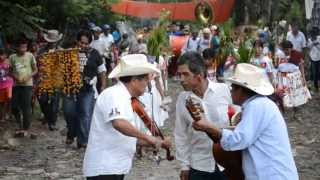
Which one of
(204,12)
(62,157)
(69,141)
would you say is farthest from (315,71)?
(204,12)

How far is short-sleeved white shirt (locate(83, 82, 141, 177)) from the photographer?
5008 mm

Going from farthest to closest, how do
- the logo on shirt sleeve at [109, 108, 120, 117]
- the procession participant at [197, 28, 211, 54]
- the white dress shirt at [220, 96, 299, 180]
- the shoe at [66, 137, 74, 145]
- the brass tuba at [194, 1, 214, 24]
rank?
the brass tuba at [194, 1, 214, 24], the procession participant at [197, 28, 211, 54], the shoe at [66, 137, 74, 145], the logo on shirt sleeve at [109, 108, 120, 117], the white dress shirt at [220, 96, 299, 180]

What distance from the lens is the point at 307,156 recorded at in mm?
10602

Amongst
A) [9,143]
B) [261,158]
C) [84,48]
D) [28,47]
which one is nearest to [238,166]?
[261,158]

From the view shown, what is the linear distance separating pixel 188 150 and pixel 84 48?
5.31 m

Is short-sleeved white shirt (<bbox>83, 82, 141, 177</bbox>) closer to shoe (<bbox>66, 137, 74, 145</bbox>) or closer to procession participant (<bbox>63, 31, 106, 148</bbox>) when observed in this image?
procession participant (<bbox>63, 31, 106, 148</bbox>)

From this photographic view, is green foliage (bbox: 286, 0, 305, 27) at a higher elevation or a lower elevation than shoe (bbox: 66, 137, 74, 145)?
higher

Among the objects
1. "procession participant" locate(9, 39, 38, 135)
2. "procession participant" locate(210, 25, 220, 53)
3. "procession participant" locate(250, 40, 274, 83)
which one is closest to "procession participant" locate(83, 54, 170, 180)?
"procession participant" locate(9, 39, 38, 135)

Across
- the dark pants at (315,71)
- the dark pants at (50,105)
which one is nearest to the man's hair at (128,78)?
the dark pants at (50,105)

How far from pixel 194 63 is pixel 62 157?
18.2 feet

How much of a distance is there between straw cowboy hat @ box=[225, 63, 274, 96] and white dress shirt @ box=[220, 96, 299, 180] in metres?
0.09

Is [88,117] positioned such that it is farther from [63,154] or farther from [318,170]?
[318,170]

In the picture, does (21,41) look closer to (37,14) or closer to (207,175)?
(37,14)

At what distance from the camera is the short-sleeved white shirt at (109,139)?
501 centimetres
